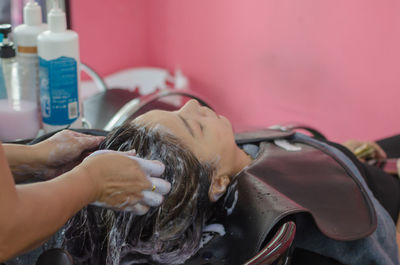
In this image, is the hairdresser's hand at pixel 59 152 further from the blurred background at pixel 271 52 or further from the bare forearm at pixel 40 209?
the blurred background at pixel 271 52

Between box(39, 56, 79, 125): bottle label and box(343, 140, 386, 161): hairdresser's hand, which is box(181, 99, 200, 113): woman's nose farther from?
box(343, 140, 386, 161): hairdresser's hand

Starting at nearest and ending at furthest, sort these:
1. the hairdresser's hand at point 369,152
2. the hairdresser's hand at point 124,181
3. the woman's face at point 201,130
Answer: the hairdresser's hand at point 124,181
the woman's face at point 201,130
the hairdresser's hand at point 369,152

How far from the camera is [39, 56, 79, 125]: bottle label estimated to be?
1147 millimetres

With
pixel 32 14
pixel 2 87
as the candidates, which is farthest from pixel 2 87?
pixel 32 14

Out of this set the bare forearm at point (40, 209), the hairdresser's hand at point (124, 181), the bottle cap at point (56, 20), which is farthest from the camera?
the bottle cap at point (56, 20)

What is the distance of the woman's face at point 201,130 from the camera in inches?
39.1

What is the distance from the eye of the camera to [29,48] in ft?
3.91

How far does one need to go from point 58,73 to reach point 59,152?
1.12 feet

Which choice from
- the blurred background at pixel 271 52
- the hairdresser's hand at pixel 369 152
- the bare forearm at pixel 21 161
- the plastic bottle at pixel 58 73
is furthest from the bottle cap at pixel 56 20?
the hairdresser's hand at pixel 369 152

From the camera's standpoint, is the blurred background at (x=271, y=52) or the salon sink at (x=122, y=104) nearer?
the salon sink at (x=122, y=104)

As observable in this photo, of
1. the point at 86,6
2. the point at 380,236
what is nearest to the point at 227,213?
the point at 380,236

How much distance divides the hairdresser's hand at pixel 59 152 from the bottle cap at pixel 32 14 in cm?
44

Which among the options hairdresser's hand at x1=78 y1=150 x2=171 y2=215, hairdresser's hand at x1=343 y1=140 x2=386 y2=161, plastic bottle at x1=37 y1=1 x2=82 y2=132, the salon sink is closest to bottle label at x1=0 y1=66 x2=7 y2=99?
plastic bottle at x1=37 y1=1 x2=82 y2=132

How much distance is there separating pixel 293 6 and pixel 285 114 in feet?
2.13
